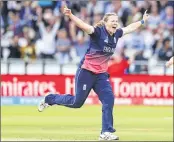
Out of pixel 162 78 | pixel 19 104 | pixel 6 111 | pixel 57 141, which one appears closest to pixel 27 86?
pixel 19 104

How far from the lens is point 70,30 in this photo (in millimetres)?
23094

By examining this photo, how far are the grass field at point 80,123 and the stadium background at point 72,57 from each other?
0.19ft

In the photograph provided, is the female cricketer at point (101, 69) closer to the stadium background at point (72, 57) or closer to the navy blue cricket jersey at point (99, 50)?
the navy blue cricket jersey at point (99, 50)

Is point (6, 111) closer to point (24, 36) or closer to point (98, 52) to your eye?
point (24, 36)

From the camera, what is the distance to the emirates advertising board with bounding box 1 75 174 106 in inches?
851

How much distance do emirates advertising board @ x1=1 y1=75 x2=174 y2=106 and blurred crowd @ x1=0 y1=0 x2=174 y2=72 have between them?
0.78 meters

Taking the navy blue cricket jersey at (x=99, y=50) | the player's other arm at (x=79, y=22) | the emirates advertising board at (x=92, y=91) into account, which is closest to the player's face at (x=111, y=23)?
the navy blue cricket jersey at (x=99, y=50)

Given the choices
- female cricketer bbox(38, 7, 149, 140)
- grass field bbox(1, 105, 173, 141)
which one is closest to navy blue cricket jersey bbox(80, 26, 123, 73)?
female cricketer bbox(38, 7, 149, 140)

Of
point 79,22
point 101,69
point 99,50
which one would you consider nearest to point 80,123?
point 101,69

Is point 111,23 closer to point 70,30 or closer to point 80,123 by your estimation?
point 80,123

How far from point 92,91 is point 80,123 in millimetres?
5213

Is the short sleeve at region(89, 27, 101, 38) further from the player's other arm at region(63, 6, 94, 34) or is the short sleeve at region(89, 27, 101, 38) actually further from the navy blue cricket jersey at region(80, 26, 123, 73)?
the player's other arm at region(63, 6, 94, 34)

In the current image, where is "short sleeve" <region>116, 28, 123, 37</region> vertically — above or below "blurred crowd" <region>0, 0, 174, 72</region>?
below

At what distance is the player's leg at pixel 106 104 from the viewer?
11664mm
